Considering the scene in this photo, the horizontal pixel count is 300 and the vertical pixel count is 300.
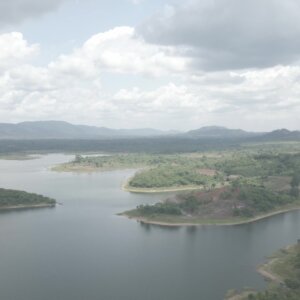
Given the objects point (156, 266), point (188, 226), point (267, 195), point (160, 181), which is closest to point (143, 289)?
point (156, 266)

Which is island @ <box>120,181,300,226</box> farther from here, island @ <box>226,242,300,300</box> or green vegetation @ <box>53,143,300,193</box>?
island @ <box>226,242,300,300</box>

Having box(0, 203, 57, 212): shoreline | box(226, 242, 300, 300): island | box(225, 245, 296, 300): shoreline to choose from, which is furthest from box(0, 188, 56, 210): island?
box(226, 242, 300, 300): island

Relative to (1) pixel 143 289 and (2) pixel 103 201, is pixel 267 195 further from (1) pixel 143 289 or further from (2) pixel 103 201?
(1) pixel 143 289

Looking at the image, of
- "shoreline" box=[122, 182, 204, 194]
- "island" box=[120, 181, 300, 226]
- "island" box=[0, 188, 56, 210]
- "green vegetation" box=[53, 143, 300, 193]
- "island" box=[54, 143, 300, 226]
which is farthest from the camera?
"shoreline" box=[122, 182, 204, 194]

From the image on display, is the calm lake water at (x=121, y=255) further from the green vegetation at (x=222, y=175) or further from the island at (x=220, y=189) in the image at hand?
the green vegetation at (x=222, y=175)

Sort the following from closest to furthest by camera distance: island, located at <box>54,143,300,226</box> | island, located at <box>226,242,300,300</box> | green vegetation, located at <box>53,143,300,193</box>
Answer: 1. island, located at <box>226,242,300,300</box>
2. island, located at <box>54,143,300,226</box>
3. green vegetation, located at <box>53,143,300,193</box>

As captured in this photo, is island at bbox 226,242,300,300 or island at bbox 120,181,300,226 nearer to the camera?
island at bbox 226,242,300,300
